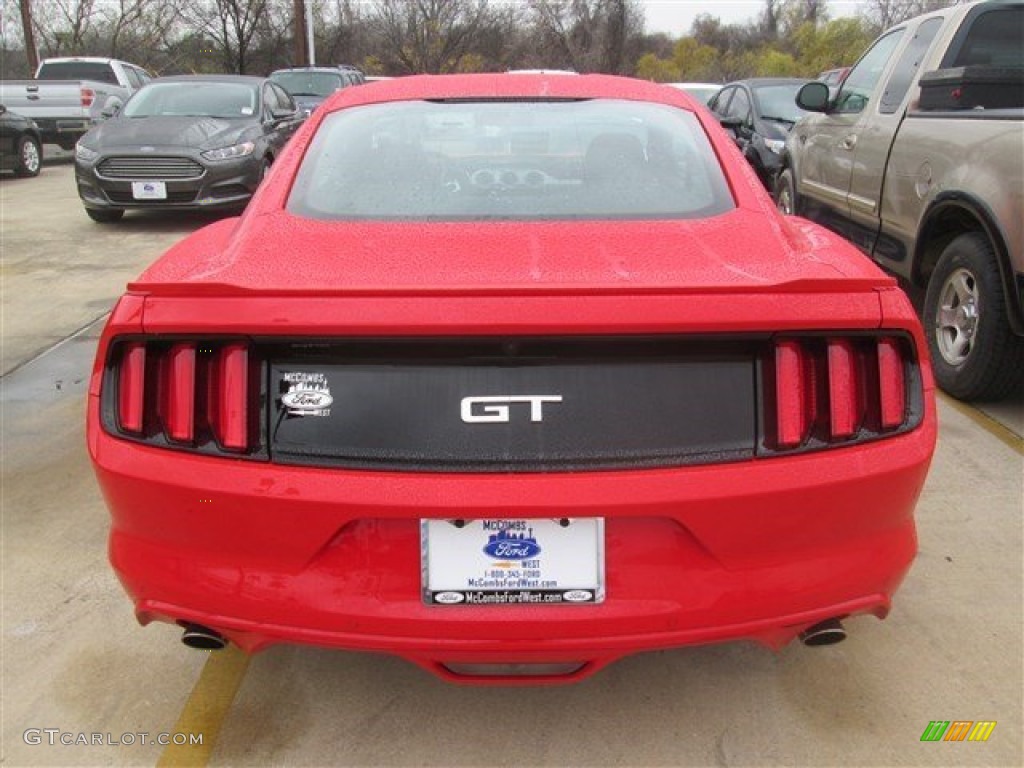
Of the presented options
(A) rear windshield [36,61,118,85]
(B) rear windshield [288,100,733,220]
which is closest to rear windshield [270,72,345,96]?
(A) rear windshield [36,61,118,85]

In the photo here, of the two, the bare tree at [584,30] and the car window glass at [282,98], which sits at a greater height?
the bare tree at [584,30]

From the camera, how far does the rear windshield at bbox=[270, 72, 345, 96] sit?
16391 millimetres

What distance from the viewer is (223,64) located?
124ft

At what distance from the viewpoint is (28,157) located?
1433cm

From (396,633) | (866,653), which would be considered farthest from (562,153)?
(866,653)

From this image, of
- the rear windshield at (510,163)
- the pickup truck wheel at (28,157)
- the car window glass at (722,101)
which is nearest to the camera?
the rear windshield at (510,163)

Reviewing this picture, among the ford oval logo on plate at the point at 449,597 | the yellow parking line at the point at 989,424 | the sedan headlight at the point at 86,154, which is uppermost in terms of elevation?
the sedan headlight at the point at 86,154

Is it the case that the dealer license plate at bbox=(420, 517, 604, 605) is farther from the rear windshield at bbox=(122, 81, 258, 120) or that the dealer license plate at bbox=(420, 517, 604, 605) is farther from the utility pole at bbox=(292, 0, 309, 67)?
the utility pole at bbox=(292, 0, 309, 67)

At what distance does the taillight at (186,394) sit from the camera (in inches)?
72.1

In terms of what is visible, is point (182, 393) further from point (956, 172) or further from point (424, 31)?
point (424, 31)

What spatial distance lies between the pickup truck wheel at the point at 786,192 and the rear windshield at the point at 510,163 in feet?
15.2

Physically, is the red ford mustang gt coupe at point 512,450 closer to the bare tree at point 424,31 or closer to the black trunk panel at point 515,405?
the black trunk panel at point 515,405

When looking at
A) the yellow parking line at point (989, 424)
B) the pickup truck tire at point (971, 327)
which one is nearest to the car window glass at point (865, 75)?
the pickup truck tire at point (971, 327)

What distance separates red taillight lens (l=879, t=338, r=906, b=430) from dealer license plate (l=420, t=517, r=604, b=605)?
67 cm
